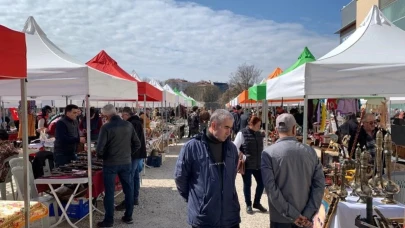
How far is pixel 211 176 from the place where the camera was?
2.46 meters

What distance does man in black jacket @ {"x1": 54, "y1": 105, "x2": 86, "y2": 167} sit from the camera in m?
5.12

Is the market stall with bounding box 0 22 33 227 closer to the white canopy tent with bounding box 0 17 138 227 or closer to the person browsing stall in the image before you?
the white canopy tent with bounding box 0 17 138 227

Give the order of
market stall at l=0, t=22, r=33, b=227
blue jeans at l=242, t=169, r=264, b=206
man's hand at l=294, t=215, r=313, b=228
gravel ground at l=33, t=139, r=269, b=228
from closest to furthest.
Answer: market stall at l=0, t=22, r=33, b=227 < man's hand at l=294, t=215, r=313, b=228 < gravel ground at l=33, t=139, r=269, b=228 < blue jeans at l=242, t=169, r=264, b=206

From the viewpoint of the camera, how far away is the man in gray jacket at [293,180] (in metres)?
2.63

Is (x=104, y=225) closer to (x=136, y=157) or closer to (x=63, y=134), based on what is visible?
(x=136, y=157)

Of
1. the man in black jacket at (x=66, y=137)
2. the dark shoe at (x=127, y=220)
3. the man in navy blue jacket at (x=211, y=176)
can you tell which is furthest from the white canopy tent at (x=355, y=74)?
the man in black jacket at (x=66, y=137)

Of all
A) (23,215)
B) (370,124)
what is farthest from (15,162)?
(370,124)

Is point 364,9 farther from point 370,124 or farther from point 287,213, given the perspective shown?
point 287,213

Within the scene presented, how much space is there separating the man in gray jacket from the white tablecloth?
1.74 feet

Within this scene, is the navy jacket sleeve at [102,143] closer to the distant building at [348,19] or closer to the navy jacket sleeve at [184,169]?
the navy jacket sleeve at [184,169]

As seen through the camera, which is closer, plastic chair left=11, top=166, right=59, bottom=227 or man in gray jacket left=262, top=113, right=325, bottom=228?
man in gray jacket left=262, top=113, right=325, bottom=228

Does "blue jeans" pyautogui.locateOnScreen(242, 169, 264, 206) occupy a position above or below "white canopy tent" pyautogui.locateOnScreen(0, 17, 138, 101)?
below

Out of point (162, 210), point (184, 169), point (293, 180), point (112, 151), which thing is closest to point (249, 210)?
point (162, 210)

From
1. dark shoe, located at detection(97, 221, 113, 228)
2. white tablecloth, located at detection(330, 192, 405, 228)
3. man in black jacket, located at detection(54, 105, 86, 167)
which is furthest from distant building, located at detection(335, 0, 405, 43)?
dark shoe, located at detection(97, 221, 113, 228)
